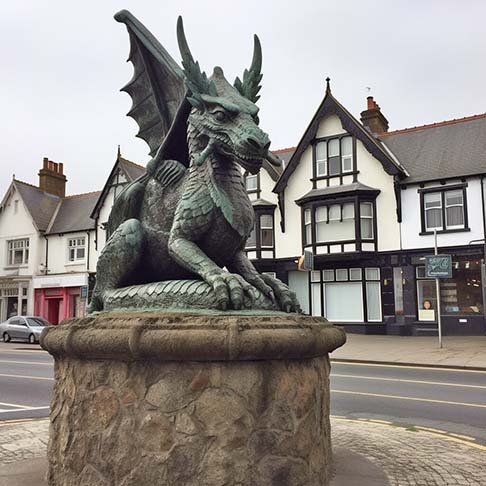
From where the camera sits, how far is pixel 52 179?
36.8 metres

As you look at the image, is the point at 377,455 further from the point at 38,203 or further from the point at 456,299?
the point at 38,203

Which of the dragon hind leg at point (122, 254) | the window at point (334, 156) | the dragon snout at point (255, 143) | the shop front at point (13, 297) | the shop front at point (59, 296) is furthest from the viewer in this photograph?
the shop front at point (13, 297)

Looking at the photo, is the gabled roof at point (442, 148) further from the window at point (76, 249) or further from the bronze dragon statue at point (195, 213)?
the bronze dragon statue at point (195, 213)

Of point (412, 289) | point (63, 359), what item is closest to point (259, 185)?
point (412, 289)

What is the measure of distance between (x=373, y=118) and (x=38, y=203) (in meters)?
22.1

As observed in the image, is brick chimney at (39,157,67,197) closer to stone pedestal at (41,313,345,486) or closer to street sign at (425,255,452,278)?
street sign at (425,255,452,278)

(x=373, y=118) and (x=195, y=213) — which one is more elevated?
(x=373, y=118)

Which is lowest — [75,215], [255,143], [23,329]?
[23,329]

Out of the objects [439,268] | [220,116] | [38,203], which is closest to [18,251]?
[38,203]

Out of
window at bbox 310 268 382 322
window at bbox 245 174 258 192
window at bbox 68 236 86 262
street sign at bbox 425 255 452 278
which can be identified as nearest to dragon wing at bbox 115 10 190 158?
street sign at bbox 425 255 452 278

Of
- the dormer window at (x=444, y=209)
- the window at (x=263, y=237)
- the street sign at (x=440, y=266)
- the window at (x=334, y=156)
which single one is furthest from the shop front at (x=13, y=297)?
the street sign at (x=440, y=266)

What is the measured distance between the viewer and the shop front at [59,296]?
106 ft

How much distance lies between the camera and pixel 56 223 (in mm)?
34656

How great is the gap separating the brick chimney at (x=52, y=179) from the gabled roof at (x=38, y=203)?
1.57ft
